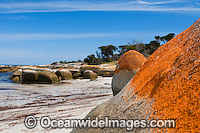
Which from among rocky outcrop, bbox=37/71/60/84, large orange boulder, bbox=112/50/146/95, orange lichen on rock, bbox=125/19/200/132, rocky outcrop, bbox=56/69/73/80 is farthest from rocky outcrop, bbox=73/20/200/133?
rocky outcrop, bbox=56/69/73/80

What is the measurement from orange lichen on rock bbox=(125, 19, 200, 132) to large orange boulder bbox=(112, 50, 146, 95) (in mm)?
5173

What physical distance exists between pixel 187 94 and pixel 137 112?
23.5 inches

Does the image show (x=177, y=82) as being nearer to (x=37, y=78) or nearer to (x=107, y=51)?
(x=37, y=78)

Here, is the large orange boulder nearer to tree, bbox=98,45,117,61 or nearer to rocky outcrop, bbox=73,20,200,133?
rocky outcrop, bbox=73,20,200,133

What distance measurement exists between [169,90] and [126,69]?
5.99 m

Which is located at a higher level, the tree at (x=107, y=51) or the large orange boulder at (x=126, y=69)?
the tree at (x=107, y=51)

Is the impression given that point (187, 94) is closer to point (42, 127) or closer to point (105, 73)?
point (42, 127)

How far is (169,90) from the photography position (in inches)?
68.9

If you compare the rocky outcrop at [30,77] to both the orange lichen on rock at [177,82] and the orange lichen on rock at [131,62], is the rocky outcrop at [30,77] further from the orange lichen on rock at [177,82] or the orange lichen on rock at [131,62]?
the orange lichen on rock at [177,82]

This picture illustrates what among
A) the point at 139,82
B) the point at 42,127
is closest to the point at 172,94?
the point at 139,82

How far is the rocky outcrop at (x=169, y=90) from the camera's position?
1487mm

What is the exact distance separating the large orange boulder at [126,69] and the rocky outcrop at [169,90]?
504 cm

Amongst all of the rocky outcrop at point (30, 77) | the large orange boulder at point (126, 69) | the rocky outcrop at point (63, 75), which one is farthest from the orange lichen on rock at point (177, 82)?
the rocky outcrop at point (63, 75)

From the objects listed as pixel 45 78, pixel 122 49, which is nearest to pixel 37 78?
pixel 45 78
